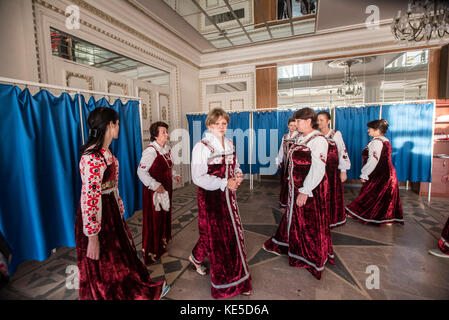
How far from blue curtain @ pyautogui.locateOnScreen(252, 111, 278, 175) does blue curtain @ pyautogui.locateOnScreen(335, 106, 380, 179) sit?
144cm

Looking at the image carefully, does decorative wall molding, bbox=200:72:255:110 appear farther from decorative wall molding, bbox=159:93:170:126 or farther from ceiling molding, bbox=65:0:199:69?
decorative wall molding, bbox=159:93:170:126

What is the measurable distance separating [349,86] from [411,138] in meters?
1.87

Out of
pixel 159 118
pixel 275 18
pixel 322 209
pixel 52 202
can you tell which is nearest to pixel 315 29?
pixel 275 18

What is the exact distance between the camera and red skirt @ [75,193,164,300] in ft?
4.65

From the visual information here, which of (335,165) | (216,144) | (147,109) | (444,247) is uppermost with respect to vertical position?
(147,109)

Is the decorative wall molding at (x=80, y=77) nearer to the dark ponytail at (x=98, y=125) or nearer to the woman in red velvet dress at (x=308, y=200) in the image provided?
the dark ponytail at (x=98, y=125)

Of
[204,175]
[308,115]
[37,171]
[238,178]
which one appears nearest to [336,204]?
[308,115]

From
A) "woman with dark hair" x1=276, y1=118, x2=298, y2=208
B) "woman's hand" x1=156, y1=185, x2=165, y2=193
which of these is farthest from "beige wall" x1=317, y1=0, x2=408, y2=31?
"woman's hand" x1=156, y1=185, x2=165, y2=193

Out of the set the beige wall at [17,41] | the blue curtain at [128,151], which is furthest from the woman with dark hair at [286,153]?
the beige wall at [17,41]

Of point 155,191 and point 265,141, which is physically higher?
point 265,141

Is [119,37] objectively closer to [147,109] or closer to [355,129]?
[147,109]

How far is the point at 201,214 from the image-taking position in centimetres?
181

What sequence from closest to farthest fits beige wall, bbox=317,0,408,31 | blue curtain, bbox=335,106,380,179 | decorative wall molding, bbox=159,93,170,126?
beige wall, bbox=317,0,408,31
blue curtain, bbox=335,106,380,179
decorative wall molding, bbox=159,93,170,126

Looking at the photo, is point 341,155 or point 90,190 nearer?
point 90,190
